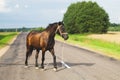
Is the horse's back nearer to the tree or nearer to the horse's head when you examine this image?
the horse's head

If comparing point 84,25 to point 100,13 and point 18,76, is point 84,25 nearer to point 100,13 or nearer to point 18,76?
point 100,13

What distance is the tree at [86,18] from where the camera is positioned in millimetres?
98000

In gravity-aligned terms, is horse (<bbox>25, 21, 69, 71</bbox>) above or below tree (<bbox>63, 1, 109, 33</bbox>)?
above

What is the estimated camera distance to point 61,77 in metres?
13.2

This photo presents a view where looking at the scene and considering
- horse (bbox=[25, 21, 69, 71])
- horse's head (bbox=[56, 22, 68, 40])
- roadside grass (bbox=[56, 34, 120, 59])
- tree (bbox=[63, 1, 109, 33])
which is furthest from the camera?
tree (bbox=[63, 1, 109, 33])

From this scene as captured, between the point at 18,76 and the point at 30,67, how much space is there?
11.0 ft

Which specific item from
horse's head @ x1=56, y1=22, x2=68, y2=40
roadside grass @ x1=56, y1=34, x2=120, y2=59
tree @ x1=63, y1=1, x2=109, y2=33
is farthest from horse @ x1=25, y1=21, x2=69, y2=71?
tree @ x1=63, y1=1, x2=109, y2=33

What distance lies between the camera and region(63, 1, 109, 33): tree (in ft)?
322

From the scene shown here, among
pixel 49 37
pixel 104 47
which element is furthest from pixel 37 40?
pixel 104 47

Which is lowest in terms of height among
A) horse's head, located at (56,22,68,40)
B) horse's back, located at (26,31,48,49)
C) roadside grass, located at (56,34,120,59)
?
roadside grass, located at (56,34,120,59)

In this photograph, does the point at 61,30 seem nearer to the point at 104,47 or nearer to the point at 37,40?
the point at 37,40

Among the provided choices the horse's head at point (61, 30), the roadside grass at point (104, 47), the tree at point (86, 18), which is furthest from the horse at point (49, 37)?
the tree at point (86, 18)

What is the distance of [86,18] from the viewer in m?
99.4

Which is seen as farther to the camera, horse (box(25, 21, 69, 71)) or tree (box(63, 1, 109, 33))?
tree (box(63, 1, 109, 33))
